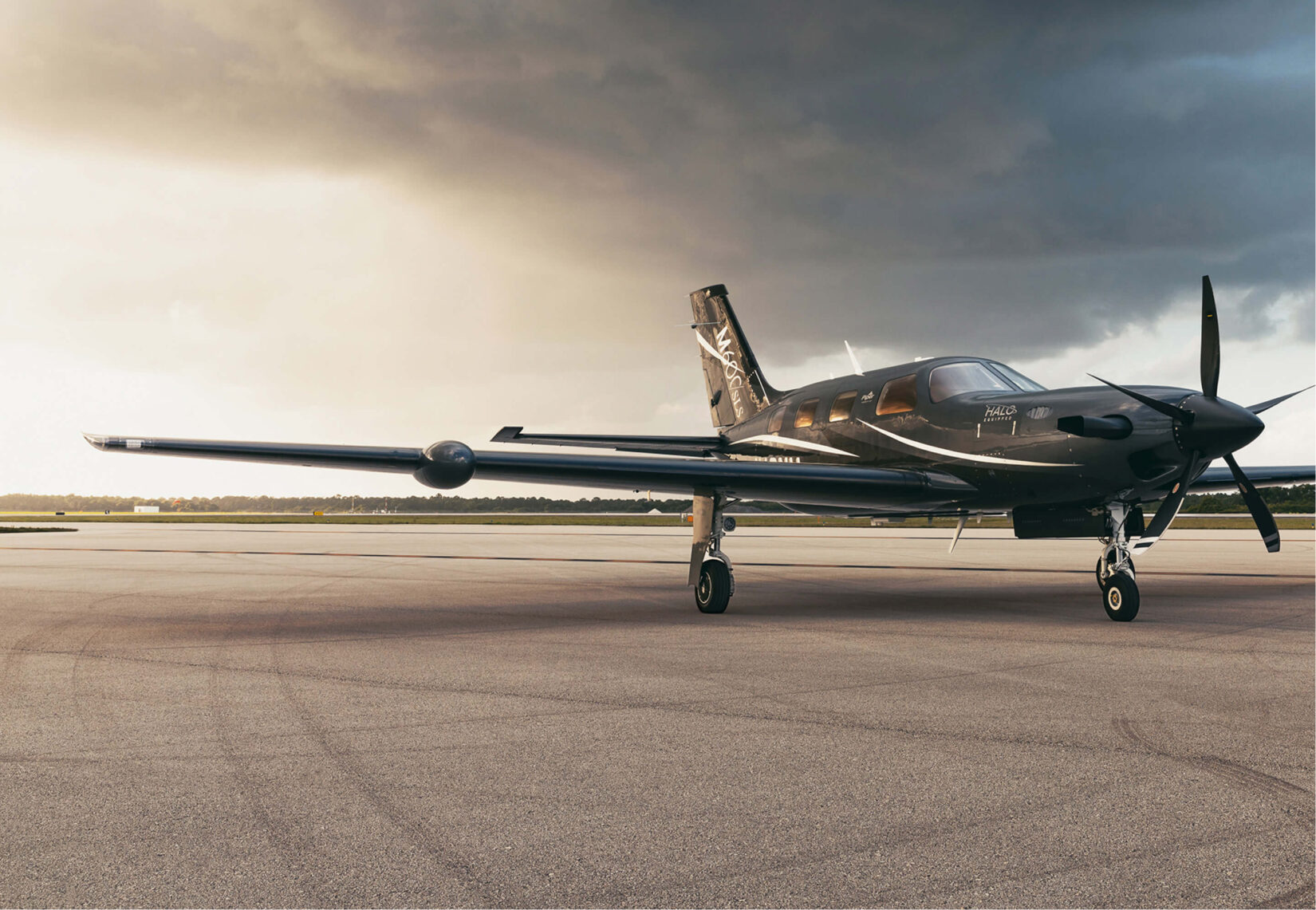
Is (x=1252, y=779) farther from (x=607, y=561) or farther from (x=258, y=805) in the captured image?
(x=607, y=561)

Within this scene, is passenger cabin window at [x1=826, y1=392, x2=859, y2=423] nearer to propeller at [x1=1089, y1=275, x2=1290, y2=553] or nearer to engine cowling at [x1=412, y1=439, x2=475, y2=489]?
propeller at [x1=1089, y1=275, x2=1290, y2=553]

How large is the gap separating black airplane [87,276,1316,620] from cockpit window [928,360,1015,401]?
2cm

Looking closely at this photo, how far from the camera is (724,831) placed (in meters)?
3.61

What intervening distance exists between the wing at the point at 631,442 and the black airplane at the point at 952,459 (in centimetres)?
6

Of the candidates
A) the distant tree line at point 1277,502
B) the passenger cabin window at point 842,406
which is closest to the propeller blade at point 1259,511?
the passenger cabin window at point 842,406

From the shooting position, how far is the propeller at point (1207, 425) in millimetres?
9430

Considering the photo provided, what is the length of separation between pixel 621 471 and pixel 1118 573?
20.1 ft

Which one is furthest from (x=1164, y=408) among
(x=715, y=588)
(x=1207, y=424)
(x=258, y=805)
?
(x=258, y=805)

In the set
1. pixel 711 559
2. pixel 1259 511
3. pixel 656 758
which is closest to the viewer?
pixel 656 758

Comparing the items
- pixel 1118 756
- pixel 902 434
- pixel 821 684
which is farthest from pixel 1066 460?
pixel 1118 756

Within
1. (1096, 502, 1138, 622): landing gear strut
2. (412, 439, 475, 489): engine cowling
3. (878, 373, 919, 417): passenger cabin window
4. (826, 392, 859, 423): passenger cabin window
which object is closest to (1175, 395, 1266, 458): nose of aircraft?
A: (1096, 502, 1138, 622): landing gear strut

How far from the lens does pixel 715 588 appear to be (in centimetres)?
1164

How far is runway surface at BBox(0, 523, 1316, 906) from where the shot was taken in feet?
10.5

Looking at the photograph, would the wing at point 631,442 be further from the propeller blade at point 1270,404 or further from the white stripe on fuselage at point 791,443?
the propeller blade at point 1270,404
